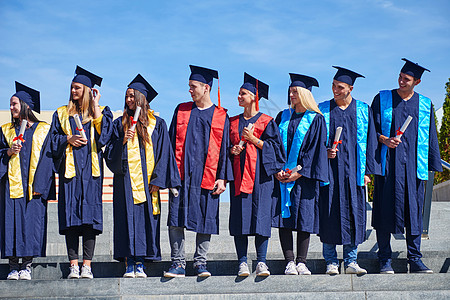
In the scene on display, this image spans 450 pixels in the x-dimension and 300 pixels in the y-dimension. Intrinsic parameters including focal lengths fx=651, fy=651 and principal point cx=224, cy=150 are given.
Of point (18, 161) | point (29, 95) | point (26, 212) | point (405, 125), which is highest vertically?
point (29, 95)

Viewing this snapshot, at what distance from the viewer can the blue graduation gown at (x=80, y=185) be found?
5910 mm

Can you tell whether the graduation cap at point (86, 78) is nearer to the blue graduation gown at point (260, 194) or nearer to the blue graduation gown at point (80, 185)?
the blue graduation gown at point (80, 185)

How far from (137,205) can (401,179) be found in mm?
2545

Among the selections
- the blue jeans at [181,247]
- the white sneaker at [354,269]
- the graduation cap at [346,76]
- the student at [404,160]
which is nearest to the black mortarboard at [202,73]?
the graduation cap at [346,76]

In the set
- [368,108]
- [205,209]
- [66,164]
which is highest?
[368,108]

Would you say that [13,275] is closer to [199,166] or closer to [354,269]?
[199,166]

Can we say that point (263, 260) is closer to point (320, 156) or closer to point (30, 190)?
point (320, 156)

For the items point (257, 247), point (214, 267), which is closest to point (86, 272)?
point (214, 267)

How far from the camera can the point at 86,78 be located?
6191 mm

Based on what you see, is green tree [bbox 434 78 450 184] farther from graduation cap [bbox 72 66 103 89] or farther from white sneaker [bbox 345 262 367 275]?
graduation cap [bbox 72 66 103 89]

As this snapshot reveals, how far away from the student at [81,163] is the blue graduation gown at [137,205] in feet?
0.49

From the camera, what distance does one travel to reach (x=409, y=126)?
6.41 m

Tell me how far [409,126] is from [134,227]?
284 centimetres

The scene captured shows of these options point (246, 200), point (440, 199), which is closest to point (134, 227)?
point (246, 200)
